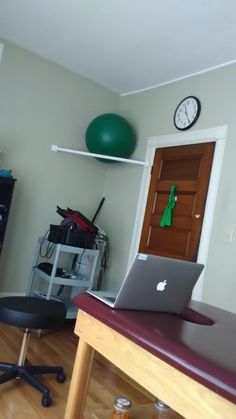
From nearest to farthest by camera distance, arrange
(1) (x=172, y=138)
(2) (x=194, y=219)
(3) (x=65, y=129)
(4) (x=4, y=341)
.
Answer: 1. (4) (x=4, y=341)
2. (2) (x=194, y=219)
3. (1) (x=172, y=138)
4. (3) (x=65, y=129)

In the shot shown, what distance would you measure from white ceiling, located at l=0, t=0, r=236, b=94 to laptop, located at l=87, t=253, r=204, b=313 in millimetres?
1890

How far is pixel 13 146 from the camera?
3.41 m

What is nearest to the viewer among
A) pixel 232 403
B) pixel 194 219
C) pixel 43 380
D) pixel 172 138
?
pixel 232 403

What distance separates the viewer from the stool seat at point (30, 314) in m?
1.87

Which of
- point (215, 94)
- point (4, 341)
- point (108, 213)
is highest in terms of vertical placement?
point (215, 94)

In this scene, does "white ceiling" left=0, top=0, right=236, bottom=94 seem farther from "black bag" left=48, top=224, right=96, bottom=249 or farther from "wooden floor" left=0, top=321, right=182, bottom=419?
"wooden floor" left=0, top=321, right=182, bottom=419

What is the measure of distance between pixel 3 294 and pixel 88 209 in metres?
1.26

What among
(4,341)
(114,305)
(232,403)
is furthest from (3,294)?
(232,403)

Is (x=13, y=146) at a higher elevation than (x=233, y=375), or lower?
higher

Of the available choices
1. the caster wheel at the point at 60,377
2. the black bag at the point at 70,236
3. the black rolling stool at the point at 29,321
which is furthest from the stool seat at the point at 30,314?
the black bag at the point at 70,236

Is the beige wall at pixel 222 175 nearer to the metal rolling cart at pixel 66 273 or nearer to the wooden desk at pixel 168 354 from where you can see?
the metal rolling cart at pixel 66 273

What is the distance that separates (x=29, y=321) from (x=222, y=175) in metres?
1.81

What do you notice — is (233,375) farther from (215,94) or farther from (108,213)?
(108,213)

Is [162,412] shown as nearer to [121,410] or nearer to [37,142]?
[121,410]
